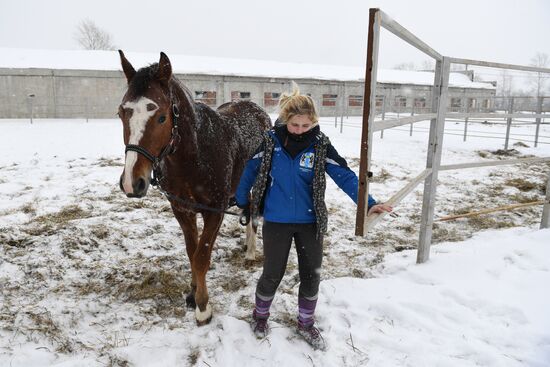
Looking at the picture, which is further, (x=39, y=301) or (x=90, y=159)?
(x=90, y=159)

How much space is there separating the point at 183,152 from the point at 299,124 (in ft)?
3.04

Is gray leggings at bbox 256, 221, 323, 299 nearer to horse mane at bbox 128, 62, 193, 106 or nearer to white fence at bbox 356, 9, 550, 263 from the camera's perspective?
white fence at bbox 356, 9, 550, 263

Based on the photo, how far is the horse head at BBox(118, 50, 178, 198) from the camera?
2086 millimetres

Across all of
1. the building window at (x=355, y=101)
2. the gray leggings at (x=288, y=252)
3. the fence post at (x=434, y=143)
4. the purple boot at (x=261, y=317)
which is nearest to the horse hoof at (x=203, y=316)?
the purple boot at (x=261, y=317)

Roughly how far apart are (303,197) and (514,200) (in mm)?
5156

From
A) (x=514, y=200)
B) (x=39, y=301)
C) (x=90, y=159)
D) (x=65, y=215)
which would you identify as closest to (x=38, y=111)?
(x=90, y=159)

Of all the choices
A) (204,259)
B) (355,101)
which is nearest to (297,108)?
(204,259)

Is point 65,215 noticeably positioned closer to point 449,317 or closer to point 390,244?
point 390,244

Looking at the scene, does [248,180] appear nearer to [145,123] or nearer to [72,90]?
[145,123]

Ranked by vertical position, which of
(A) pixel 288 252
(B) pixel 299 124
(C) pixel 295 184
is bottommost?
(A) pixel 288 252

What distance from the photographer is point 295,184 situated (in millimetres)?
2229

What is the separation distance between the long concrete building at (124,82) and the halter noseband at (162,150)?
1454 cm

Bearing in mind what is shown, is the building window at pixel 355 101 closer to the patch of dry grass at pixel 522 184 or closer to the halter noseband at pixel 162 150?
the patch of dry grass at pixel 522 184

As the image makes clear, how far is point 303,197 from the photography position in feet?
7.36
